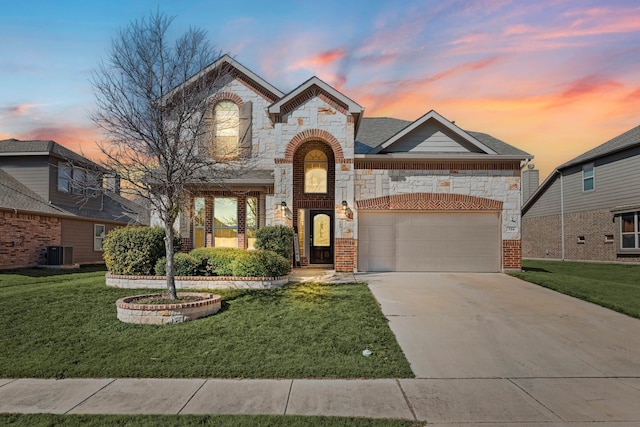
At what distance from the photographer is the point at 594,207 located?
2472 centimetres

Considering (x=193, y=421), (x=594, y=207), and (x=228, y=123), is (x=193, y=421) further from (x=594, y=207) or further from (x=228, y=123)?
(x=594, y=207)

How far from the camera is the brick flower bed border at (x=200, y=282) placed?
11.4 meters

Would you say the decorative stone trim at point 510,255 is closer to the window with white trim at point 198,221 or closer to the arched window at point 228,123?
the arched window at point 228,123

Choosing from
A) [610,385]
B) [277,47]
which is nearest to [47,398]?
[610,385]

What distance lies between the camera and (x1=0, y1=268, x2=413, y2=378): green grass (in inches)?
237

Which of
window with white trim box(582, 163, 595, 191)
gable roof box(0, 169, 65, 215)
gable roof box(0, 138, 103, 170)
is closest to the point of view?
gable roof box(0, 169, 65, 215)

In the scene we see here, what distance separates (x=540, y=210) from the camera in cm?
3069

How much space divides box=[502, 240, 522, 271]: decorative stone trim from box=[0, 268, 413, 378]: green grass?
709 centimetres

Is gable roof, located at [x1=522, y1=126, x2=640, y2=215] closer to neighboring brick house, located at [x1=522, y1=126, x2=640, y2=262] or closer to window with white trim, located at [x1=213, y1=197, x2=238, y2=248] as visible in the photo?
neighboring brick house, located at [x1=522, y1=126, x2=640, y2=262]

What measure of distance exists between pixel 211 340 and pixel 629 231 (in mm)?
23639

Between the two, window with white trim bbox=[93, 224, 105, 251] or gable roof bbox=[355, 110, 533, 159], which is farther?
window with white trim bbox=[93, 224, 105, 251]

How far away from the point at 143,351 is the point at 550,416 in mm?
5713

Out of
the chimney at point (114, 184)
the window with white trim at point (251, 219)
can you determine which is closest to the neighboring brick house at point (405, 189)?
the window with white trim at point (251, 219)

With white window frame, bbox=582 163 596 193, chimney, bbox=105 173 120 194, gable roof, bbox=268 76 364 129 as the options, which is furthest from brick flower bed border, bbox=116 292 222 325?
white window frame, bbox=582 163 596 193
